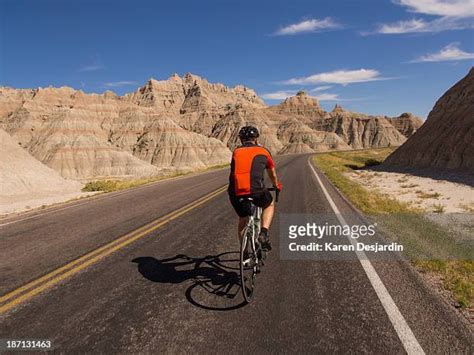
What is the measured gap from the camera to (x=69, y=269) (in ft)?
20.3

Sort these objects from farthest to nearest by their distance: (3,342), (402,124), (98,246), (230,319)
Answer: (402,124)
(98,246)
(230,319)
(3,342)

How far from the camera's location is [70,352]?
3.76m

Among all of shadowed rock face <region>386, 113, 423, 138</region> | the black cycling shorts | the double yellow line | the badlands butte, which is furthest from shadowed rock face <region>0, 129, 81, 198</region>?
shadowed rock face <region>386, 113, 423, 138</region>

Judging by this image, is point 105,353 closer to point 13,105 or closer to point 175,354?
point 175,354

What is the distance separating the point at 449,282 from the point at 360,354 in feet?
8.03

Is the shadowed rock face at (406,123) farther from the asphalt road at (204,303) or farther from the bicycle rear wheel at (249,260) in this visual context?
the bicycle rear wheel at (249,260)

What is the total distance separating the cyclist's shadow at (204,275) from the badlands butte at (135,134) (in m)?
50.3

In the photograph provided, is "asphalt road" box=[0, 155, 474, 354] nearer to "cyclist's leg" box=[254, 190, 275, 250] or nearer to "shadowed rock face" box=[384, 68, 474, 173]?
"cyclist's leg" box=[254, 190, 275, 250]

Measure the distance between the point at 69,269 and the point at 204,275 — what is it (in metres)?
2.37

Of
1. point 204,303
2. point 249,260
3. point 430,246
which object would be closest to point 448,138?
point 430,246

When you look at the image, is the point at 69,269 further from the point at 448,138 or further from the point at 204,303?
the point at 448,138

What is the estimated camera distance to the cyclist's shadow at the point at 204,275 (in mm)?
4871

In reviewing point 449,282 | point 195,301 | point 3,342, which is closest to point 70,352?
point 3,342

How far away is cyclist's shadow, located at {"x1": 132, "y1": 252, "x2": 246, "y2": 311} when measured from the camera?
4871 millimetres
